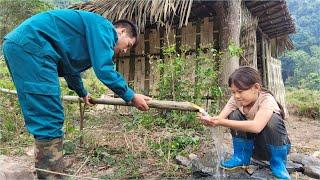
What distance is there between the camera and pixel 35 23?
257cm

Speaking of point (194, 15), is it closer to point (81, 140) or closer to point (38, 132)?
point (81, 140)

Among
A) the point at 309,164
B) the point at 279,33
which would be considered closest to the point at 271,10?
the point at 279,33

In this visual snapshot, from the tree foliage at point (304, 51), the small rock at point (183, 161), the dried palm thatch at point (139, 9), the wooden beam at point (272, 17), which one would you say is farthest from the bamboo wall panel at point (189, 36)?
the tree foliage at point (304, 51)

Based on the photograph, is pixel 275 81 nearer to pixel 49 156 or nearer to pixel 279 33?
pixel 279 33

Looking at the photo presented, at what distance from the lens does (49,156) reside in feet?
8.33

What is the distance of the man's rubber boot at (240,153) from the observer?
9.74ft

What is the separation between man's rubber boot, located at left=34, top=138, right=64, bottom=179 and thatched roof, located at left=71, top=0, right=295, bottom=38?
3426 millimetres

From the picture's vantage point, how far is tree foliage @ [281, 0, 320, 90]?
2505 centimetres

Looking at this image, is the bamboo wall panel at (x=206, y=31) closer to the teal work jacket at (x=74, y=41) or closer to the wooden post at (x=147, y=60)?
the wooden post at (x=147, y=60)

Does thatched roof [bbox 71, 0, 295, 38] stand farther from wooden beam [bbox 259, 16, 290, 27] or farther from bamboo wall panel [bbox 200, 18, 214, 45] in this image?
bamboo wall panel [bbox 200, 18, 214, 45]

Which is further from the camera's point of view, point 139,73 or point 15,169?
point 139,73

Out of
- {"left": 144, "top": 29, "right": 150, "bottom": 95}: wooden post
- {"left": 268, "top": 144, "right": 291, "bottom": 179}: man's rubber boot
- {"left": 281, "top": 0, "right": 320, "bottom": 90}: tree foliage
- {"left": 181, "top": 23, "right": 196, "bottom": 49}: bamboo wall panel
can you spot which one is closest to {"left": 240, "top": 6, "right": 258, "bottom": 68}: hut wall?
{"left": 181, "top": 23, "right": 196, "bottom": 49}: bamboo wall panel

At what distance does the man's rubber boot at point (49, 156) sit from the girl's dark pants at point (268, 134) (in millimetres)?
1354

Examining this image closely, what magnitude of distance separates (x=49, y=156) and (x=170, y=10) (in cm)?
397
